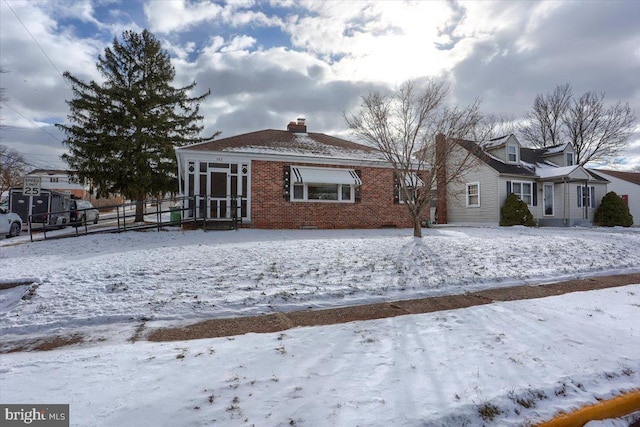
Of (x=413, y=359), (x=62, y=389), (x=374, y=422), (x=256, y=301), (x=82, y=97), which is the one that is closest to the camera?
(x=374, y=422)

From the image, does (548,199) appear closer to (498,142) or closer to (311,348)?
(498,142)

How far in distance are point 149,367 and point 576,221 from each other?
81.1 feet

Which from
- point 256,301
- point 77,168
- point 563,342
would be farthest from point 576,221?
point 77,168

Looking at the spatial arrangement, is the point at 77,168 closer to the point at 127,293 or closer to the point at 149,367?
the point at 127,293

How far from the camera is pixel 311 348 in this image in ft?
11.8

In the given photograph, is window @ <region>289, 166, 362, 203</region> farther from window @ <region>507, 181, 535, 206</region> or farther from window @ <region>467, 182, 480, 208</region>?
window @ <region>507, 181, 535, 206</region>

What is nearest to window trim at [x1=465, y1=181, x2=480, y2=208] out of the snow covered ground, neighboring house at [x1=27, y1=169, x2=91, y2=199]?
the snow covered ground

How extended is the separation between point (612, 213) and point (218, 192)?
24.0 m

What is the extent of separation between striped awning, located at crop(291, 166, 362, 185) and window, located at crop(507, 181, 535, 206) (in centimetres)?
1155

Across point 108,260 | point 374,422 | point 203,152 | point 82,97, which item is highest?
point 82,97

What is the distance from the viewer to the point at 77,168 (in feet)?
65.7

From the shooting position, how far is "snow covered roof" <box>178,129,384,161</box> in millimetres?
14609

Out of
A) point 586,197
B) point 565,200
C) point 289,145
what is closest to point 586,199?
point 586,197

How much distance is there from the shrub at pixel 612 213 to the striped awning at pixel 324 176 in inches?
699
